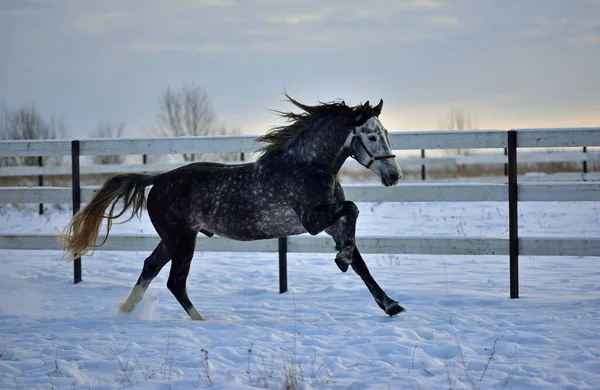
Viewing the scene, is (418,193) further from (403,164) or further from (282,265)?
(403,164)

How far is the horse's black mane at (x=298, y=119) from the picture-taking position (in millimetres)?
6055

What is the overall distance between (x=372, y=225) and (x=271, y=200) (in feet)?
25.6

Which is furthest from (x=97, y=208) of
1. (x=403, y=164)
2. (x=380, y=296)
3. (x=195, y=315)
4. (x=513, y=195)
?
(x=403, y=164)

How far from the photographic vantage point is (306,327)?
5.38 metres

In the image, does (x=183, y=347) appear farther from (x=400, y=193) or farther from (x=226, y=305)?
(x=400, y=193)

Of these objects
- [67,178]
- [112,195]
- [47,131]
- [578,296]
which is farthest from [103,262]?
[47,131]

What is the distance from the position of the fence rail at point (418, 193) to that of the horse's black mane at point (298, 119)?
1.40m

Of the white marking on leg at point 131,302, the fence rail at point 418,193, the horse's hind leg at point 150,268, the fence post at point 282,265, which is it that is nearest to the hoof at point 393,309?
the fence rail at point 418,193

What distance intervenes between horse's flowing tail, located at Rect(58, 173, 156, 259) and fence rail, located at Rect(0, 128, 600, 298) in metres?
1.30

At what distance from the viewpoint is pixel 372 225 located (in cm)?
1354

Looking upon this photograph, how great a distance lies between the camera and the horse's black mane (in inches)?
238

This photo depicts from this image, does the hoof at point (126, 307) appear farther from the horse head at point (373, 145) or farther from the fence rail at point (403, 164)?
the fence rail at point (403, 164)

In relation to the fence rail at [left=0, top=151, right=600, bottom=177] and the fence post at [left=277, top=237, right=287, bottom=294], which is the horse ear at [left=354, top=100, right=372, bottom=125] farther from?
the fence rail at [left=0, top=151, right=600, bottom=177]

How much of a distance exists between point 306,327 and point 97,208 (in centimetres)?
251
